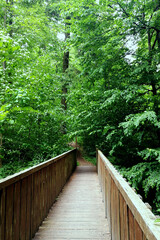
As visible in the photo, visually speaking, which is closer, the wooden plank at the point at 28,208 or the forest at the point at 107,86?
the wooden plank at the point at 28,208

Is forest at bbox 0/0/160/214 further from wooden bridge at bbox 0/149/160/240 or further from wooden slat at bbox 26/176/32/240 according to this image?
wooden slat at bbox 26/176/32/240

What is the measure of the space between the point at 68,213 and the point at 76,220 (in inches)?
16.9

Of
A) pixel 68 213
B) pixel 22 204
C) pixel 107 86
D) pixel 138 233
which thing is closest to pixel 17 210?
pixel 22 204

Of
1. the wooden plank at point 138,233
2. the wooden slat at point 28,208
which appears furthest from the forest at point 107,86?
the wooden plank at point 138,233

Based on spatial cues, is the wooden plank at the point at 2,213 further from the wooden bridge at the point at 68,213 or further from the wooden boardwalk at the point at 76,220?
the wooden boardwalk at the point at 76,220

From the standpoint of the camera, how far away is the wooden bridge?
1.47m

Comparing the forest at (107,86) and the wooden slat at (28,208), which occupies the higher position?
the forest at (107,86)

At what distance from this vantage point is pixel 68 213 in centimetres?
406

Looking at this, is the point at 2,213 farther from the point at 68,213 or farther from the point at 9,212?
the point at 68,213

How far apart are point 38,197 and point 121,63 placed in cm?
663

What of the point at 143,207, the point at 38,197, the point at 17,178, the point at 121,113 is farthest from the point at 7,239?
the point at 121,113

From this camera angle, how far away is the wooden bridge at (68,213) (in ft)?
4.82

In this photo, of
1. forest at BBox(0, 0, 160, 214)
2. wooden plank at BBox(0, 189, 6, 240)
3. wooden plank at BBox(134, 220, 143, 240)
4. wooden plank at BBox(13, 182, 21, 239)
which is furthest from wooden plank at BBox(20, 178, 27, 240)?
forest at BBox(0, 0, 160, 214)

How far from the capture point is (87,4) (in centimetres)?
755
